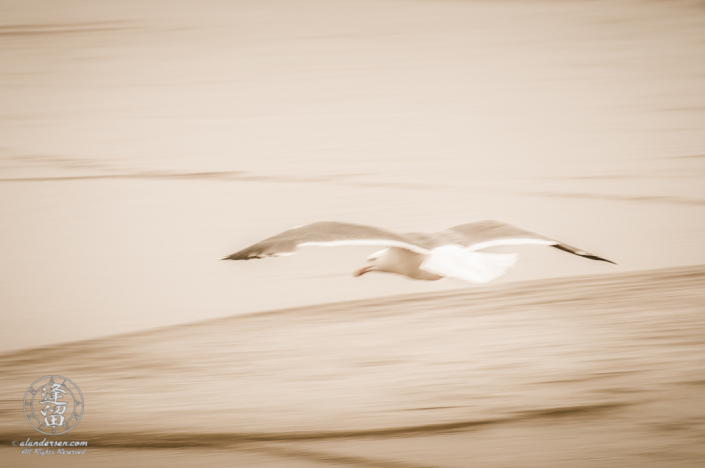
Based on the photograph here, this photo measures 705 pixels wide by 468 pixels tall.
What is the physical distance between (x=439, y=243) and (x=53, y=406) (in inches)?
115

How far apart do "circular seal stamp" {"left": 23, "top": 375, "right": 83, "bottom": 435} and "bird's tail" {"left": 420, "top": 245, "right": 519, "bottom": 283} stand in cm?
277

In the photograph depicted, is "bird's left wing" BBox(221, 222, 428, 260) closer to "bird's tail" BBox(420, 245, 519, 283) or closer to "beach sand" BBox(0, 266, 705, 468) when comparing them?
"bird's tail" BBox(420, 245, 519, 283)

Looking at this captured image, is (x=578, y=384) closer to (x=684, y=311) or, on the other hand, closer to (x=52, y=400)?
(x=684, y=311)

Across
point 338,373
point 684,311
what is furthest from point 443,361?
point 684,311

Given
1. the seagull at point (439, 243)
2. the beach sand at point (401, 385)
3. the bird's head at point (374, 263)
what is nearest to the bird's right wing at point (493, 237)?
the seagull at point (439, 243)

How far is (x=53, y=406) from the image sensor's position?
14.4 ft

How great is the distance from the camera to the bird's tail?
3.10 m

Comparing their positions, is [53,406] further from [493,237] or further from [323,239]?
[493,237]

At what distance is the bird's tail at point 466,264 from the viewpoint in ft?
10.2

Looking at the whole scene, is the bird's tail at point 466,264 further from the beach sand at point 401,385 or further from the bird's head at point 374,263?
the beach sand at point 401,385

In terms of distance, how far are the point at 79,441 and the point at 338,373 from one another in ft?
5.96

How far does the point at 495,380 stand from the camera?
4758 millimetres

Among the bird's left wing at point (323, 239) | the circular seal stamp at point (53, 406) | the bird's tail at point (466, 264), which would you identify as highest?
the bird's left wing at point (323, 239)

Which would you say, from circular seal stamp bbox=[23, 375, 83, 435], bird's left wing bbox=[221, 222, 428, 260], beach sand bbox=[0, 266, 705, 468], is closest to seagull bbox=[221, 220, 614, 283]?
bird's left wing bbox=[221, 222, 428, 260]
